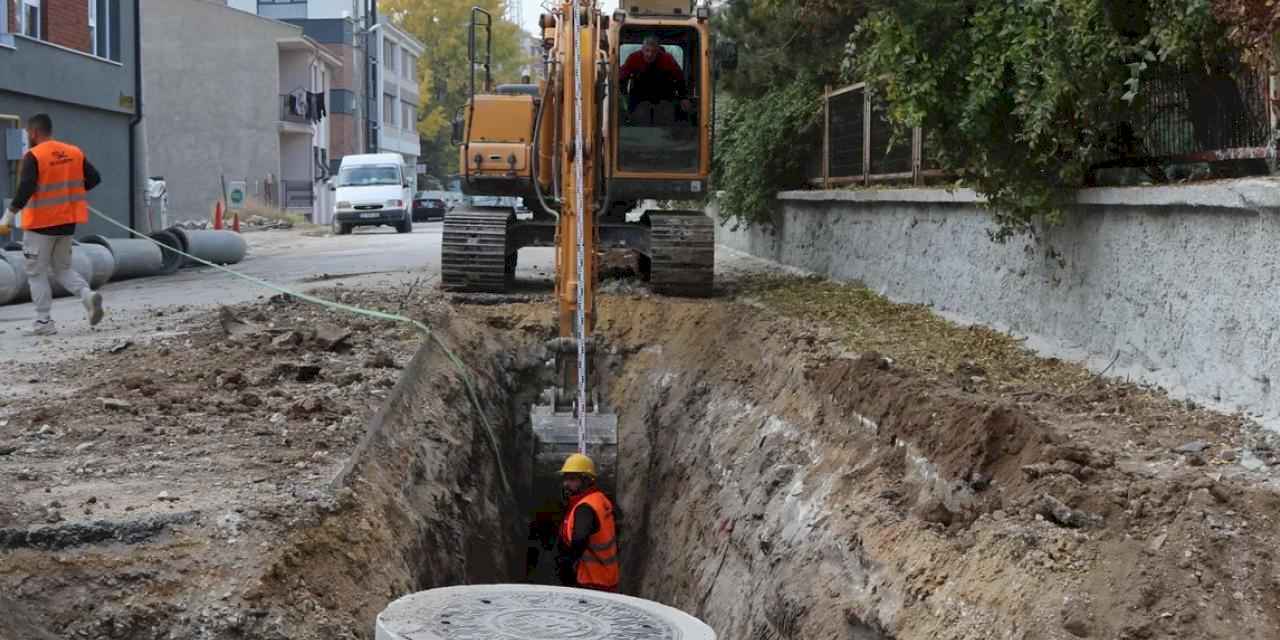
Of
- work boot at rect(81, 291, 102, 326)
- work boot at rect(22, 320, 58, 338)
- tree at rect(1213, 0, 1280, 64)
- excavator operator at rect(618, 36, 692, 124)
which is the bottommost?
work boot at rect(22, 320, 58, 338)

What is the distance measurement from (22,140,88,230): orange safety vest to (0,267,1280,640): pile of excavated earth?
1.54 meters

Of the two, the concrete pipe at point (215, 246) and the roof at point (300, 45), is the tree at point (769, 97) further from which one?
the roof at point (300, 45)

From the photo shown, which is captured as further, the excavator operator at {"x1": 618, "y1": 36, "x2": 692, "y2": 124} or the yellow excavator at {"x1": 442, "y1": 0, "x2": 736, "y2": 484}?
the excavator operator at {"x1": 618, "y1": 36, "x2": 692, "y2": 124}

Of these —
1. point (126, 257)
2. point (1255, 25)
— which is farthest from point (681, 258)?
point (126, 257)

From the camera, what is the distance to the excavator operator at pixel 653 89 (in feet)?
50.6

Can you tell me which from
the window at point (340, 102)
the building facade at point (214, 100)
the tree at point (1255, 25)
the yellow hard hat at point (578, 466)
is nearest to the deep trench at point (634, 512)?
the yellow hard hat at point (578, 466)

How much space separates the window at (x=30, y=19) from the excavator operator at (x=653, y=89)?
11237 millimetres

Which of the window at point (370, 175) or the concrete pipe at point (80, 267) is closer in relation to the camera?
the concrete pipe at point (80, 267)

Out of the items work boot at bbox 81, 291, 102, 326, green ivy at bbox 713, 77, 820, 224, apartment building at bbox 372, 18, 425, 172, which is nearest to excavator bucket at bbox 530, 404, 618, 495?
work boot at bbox 81, 291, 102, 326

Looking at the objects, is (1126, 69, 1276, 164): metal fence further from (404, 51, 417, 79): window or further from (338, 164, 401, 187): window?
(404, 51, 417, 79): window

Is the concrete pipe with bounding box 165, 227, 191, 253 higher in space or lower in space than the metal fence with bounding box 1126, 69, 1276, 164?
lower

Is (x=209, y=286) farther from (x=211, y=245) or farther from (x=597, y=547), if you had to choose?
(x=597, y=547)

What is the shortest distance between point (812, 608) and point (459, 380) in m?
4.99

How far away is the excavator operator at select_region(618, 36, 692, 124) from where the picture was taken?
50.6ft
